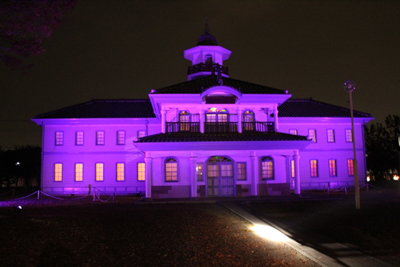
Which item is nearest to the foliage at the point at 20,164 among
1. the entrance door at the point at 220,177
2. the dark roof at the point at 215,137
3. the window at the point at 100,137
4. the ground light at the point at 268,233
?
the window at the point at 100,137

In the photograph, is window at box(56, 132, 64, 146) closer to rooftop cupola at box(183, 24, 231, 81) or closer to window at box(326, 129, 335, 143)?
rooftop cupola at box(183, 24, 231, 81)

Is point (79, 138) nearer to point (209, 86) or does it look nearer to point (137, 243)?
point (209, 86)

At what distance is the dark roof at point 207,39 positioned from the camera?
31.8 m

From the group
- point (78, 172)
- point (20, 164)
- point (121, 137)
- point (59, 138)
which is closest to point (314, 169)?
point (121, 137)

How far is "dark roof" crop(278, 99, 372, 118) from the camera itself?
109 feet

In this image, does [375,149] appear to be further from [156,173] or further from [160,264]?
[160,264]

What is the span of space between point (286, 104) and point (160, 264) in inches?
1181

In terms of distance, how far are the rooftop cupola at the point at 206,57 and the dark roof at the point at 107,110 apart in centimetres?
588

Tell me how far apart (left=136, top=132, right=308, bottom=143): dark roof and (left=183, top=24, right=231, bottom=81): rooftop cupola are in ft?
29.6


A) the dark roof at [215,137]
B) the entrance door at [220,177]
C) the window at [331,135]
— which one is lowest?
the entrance door at [220,177]

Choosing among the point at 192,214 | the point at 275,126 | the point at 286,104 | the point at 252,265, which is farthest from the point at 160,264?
the point at 286,104

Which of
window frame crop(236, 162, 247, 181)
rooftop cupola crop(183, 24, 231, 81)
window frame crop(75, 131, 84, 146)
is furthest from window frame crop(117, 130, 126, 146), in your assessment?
window frame crop(236, 162, 247, 181)

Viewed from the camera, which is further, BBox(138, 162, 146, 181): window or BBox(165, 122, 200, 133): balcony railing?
BBox(138, 162, 146, 181): window

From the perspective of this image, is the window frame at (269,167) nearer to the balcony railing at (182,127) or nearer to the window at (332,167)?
the balcony railing at (182,127)
